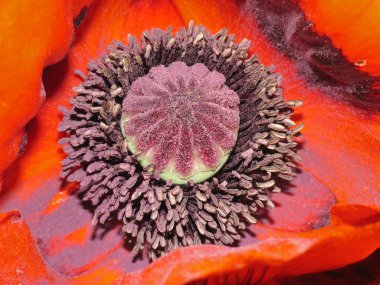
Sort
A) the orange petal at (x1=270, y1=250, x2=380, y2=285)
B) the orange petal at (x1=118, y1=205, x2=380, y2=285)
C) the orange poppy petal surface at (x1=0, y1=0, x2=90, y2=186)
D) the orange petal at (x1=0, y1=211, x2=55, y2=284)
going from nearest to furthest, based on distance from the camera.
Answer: the orange petal at (x1=118, y1=205, x2=380, y2=285) → the orange poppy petal surface at (x1=0, y1=0, x2=90, y2=186) → the orange petal at (x1=0, y1=211, x2=55, y2=284) → the orange petal at (x1=270, y1=250, x2=380, y2=285)

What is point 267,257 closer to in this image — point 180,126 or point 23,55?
point 180,126

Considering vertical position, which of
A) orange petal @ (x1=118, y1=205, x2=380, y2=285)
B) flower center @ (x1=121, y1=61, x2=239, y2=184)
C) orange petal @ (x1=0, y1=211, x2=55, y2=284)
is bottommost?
orange petal @ (x1=0, y1=211, x2=55, y2=284)

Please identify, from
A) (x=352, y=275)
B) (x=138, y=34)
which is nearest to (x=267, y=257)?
(x=352, y=275)

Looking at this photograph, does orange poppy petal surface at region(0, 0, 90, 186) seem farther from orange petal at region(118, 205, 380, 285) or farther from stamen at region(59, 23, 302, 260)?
orange petal at region(118, 205, 380, 285)

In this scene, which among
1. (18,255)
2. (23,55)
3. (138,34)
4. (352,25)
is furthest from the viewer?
(138,34)

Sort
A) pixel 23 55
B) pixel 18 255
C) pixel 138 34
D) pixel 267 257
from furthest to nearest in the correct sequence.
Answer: pixel 138 34 < pixel 18 255 < pixel 23 55 < pixel 267 257

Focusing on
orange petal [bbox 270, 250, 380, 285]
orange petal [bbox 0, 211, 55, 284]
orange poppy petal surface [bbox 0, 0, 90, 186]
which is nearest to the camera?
orange poppy petal surface [bbox 0, 0, 90, 186]

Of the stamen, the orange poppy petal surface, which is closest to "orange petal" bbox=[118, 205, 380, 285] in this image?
the stamen
